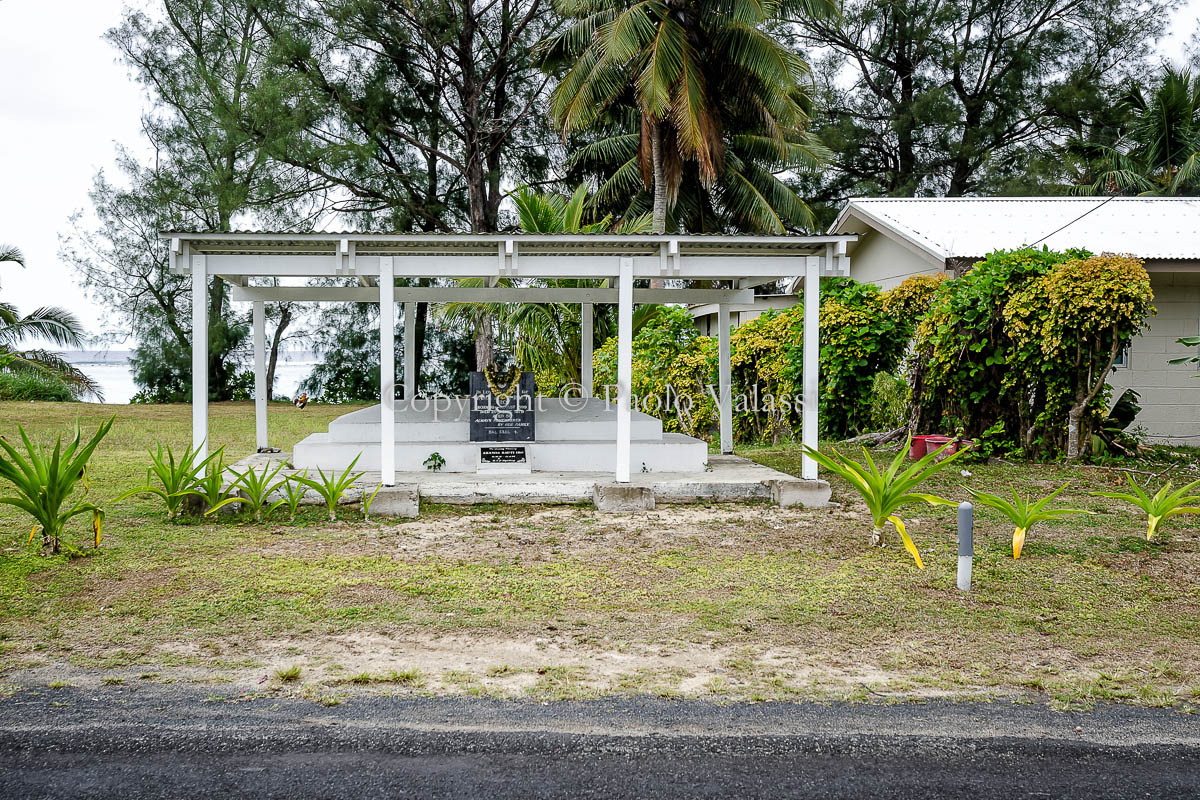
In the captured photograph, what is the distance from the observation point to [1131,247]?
41.3 ft

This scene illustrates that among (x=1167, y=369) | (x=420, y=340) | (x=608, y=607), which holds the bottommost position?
(x=608, y=607)

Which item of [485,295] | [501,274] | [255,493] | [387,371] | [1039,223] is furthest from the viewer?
[1039,223]

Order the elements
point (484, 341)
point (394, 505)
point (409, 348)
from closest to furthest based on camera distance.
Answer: point (394, 505) < point (409, 348) < point (484, 341)

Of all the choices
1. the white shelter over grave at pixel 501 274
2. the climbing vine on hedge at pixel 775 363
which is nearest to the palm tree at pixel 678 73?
the climbing vine on hedge at pixel 775 363

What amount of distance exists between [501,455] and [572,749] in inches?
247

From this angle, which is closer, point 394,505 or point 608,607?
point 608,607

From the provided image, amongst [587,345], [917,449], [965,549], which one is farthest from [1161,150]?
[965,549]

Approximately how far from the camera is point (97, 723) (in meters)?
3.61

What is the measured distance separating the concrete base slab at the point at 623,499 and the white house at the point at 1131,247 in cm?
681

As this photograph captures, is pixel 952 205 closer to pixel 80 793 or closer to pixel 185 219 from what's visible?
pixel 80 793

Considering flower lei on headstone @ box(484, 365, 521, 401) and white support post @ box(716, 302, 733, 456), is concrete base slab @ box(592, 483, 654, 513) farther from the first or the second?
white support post @ box(716, 302, 733, 456)

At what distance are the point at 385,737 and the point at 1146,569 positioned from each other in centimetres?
538

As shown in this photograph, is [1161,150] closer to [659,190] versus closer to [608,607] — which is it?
[659,190]

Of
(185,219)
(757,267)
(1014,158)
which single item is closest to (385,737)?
(757,267)
